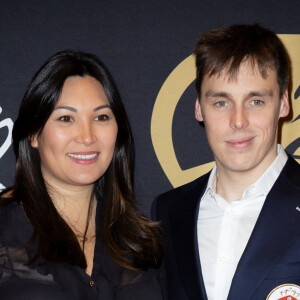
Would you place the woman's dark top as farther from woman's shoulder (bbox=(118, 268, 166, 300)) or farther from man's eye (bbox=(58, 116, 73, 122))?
man's eye (bbox=(58, 116, 73, 122))

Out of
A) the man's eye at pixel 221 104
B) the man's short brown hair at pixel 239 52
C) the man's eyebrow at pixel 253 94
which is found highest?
the man's short brown hair at pixel 239 52

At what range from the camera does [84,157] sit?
2084 millimetres

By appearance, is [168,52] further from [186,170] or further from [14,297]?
[14,297]

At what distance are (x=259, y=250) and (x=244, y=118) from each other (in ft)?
1.71

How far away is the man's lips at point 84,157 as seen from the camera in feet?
6.76

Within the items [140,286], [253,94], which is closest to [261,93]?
[253,94]


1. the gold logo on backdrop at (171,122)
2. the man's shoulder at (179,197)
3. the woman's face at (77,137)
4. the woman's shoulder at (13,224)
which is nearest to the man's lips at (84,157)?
the woman's face at (77,137)

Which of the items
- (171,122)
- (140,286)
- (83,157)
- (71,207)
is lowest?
(140,286)

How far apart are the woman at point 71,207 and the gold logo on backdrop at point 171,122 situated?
440 millimetres

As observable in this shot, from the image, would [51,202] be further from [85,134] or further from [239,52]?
[239,52]

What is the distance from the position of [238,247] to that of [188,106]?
0.99 meters

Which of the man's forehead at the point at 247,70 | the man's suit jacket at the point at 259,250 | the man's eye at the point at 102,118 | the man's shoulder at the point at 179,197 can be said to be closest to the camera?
the man's suit jacket at the point at 259,250

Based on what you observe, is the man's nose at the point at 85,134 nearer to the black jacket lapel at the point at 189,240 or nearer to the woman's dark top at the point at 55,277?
the woman's dark top at the point at 55,277

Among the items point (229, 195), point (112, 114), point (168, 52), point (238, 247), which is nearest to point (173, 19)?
point (168, 52)
